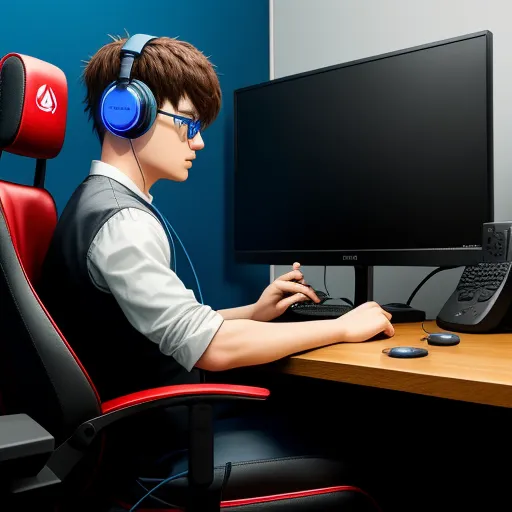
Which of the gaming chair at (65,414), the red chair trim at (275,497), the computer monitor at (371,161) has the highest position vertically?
the computer monitor at (371,161)

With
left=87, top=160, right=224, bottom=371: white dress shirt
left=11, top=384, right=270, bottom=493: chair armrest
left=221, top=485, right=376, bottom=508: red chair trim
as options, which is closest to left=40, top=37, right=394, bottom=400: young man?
left=87, top=160, right=224, bottom=371: white dress shirt

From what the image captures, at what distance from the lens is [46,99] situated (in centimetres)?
105

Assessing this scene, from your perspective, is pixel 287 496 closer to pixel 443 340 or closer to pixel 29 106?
pixel 443 340

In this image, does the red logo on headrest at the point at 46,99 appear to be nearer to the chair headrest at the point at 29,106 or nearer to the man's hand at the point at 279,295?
the chair headrest at the point at 29,106

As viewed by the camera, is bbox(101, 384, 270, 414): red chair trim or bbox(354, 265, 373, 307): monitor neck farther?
bbox(354, 265, 373, 307): monitor neck

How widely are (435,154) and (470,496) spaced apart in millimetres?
873

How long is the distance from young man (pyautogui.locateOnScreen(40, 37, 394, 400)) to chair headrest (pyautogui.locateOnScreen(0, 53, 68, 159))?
0.10m

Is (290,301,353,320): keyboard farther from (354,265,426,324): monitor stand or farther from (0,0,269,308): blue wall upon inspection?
(0,0,269,308): blue wall

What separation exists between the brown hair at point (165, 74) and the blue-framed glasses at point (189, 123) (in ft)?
0.07

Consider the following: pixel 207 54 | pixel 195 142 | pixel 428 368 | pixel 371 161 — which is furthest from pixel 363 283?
pixel 207 54

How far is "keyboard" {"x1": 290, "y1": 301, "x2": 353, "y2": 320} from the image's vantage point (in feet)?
4.56

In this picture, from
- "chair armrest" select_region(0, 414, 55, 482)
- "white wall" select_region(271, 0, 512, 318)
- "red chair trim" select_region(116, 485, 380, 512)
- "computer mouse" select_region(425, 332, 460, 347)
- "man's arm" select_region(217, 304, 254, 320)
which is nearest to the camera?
"chair armrest" select_region(0, 414, 55, 482)

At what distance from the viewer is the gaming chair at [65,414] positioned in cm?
87

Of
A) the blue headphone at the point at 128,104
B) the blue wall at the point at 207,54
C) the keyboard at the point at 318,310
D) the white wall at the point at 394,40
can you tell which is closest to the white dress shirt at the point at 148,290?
→ the blue headphone at the point at 128,104
